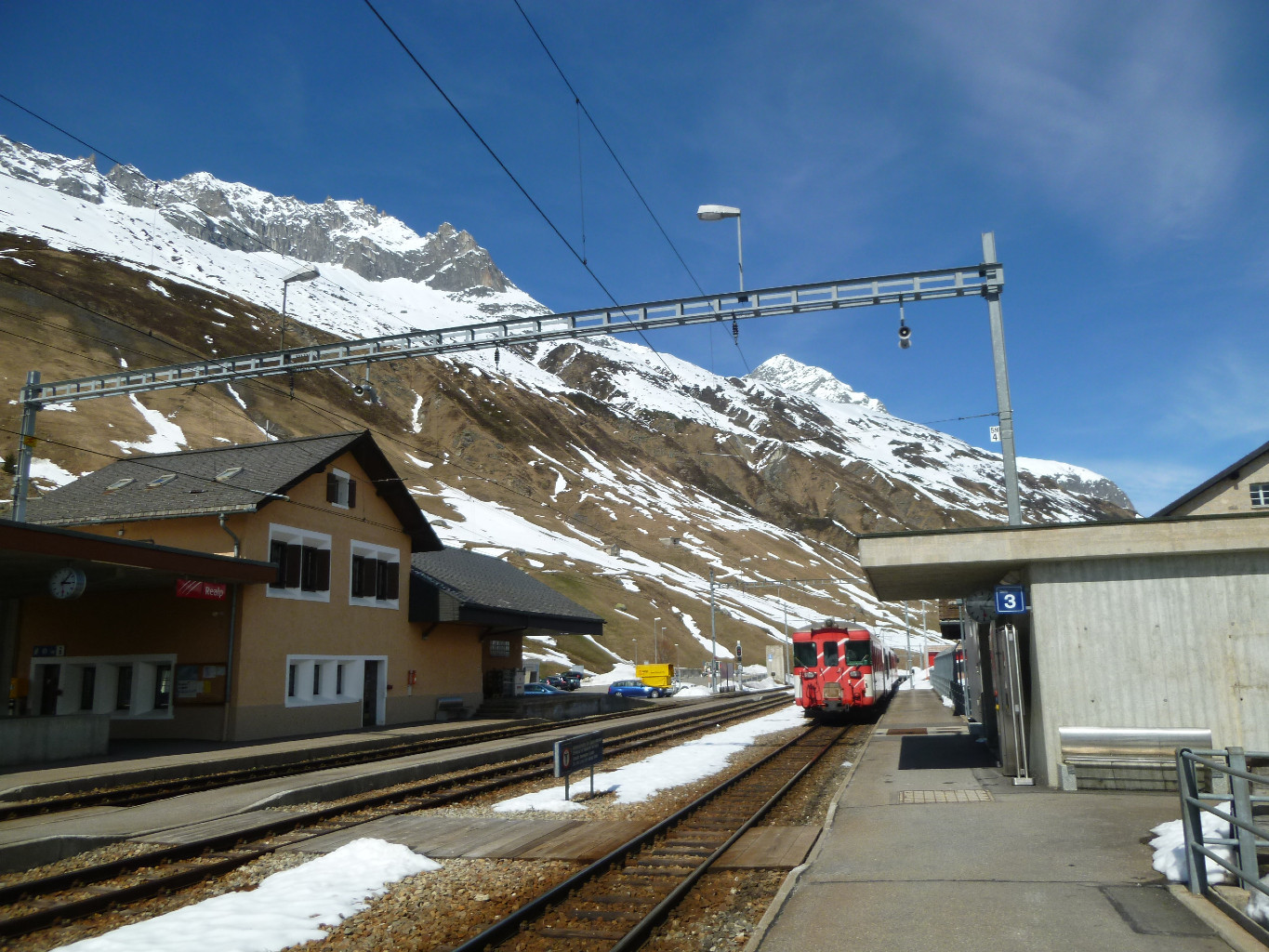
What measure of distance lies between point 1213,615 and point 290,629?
22.7 metres

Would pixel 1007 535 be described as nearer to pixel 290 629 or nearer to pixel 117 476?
pixel 290 629

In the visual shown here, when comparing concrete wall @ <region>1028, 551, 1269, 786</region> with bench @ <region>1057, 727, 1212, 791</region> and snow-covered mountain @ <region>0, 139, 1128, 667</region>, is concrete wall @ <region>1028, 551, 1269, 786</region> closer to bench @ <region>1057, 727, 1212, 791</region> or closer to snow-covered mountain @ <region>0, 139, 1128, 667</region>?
bench @ <region>1057, 727, 1212, 791</region>

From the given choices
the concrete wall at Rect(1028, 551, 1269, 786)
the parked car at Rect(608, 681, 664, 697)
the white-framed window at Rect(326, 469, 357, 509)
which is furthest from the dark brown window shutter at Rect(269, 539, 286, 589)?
the parked car at Rect(608, 681, 664, 697)

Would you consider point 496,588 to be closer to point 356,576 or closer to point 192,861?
point 356,576

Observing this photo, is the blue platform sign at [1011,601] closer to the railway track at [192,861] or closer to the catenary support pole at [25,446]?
the railway track at [192,861]

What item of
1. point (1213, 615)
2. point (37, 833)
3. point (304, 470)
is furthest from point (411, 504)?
point (1213, 615)

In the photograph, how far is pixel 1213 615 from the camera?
528 inches

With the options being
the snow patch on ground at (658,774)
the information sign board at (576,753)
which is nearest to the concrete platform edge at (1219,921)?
the snow patch on ground at (658,774)

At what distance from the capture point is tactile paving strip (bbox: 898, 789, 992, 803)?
13.3m

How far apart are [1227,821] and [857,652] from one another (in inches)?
1024

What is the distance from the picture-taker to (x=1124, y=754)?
43.6 feet

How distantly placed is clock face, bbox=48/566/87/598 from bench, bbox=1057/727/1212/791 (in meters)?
19.6

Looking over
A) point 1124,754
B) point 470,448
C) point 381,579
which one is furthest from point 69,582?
point 470,448

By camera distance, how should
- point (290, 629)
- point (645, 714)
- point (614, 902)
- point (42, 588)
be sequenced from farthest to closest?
1. point (645, 714)
2. point (290, 629)
3. point (42, 588)
4. point (614, 902)
